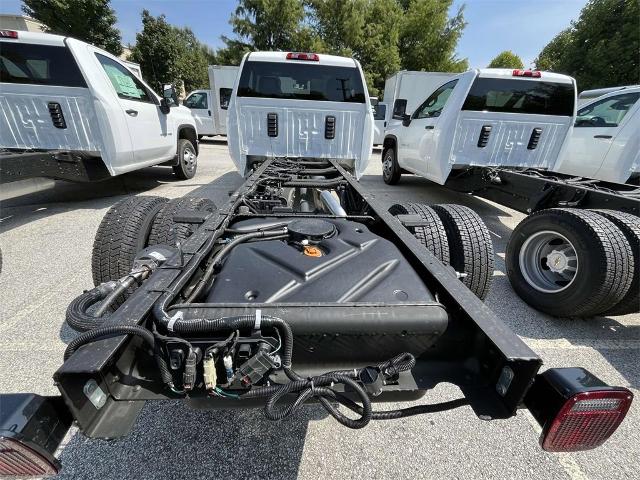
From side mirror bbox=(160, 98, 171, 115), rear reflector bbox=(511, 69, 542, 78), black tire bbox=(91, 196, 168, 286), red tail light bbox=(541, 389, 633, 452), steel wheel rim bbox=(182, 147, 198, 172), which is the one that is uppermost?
rear reflector bbox=(511, 69, 542, 78)

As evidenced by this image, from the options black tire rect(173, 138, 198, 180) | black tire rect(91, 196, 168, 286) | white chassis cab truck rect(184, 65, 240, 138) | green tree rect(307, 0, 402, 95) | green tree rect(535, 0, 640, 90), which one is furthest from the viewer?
green tree rect(307, 0, 402, 95)

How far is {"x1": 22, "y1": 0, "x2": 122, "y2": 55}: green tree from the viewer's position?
20969 millimetres

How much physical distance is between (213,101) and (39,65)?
8.34 metres

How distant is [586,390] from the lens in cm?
80

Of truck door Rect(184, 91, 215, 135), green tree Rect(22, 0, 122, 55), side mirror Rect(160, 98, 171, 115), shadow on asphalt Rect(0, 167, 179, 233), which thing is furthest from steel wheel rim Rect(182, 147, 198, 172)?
green tree Rect(22, 0, 122, 55)

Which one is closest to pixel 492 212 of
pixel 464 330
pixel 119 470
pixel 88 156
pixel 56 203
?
pixel 464 330

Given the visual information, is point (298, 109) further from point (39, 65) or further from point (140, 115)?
point (39, 65)

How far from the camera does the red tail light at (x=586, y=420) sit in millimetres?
821

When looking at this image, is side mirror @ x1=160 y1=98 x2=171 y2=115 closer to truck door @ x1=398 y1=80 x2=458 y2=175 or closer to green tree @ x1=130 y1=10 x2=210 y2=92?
truck door @ x1=398 y1=80 x2=458 y2=175

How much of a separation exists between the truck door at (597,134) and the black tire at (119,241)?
6.28 metres

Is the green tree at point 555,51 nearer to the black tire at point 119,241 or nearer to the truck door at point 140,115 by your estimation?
the truck door at point 140,115

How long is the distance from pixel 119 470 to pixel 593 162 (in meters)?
6.87

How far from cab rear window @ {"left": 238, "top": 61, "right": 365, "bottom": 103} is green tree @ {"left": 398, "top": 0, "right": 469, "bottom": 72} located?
27.0m

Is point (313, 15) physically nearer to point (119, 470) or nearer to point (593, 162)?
point (593, 162)
